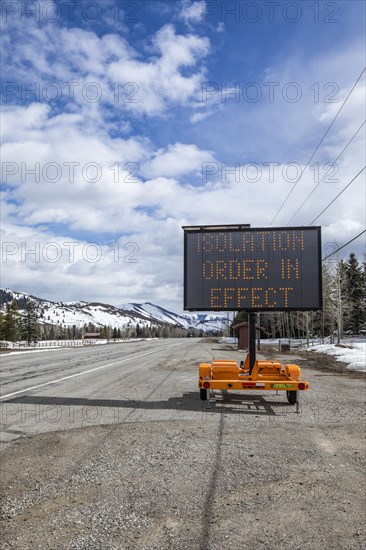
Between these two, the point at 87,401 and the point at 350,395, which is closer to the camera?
the point at 87,401

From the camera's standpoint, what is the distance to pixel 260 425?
9.33 meters

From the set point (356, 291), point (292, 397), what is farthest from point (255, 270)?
point (356, 291)

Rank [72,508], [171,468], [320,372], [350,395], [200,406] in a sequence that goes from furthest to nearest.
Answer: [320,372], [350,395], [200,406], [171,468], [72,508]

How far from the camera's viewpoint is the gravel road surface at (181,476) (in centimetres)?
454

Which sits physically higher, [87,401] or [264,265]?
[264,265]

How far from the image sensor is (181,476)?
20.1ft

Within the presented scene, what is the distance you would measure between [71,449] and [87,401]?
4.85 m

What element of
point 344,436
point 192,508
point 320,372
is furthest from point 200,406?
point 320,372

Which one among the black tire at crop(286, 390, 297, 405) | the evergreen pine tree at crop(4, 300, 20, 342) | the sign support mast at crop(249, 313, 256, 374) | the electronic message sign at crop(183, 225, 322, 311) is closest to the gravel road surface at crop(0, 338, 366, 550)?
the black tire at crop(286, 390, 297, 405)

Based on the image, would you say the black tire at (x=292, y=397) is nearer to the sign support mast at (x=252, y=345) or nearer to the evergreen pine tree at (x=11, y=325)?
the sign support mast at (x=252, y=345)

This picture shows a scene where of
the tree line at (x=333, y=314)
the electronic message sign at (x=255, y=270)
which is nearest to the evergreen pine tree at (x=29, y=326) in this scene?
the tree line at (x=333, y=314)

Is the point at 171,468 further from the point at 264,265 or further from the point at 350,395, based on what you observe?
the point at 350,395

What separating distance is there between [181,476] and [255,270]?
737 centimetres

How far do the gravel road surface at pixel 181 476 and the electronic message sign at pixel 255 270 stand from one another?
2.93 meters
